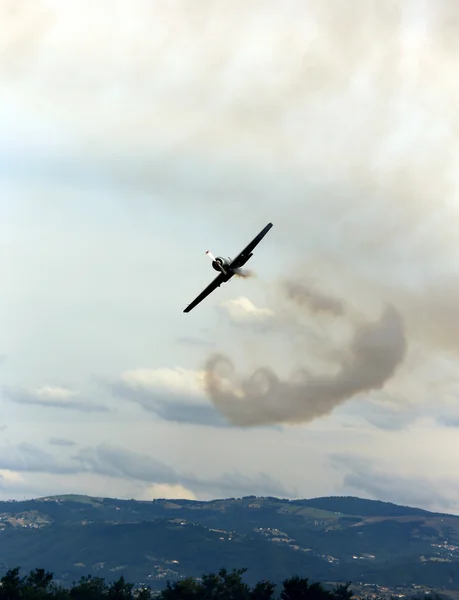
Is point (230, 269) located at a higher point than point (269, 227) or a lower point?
lower

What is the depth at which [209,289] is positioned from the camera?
15312 centimetres

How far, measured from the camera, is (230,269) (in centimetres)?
14262

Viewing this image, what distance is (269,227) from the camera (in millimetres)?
150125

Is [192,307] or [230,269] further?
[192,307]

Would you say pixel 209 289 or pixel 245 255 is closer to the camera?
pixel 245 255

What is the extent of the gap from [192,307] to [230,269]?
59.9 feet

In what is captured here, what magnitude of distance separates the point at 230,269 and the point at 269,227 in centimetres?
1265

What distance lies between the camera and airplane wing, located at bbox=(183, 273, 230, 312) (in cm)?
14462

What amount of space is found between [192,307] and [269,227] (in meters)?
21.2

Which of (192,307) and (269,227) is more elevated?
(269,227)

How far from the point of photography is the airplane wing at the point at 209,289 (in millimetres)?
144625

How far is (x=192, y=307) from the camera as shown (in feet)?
519
